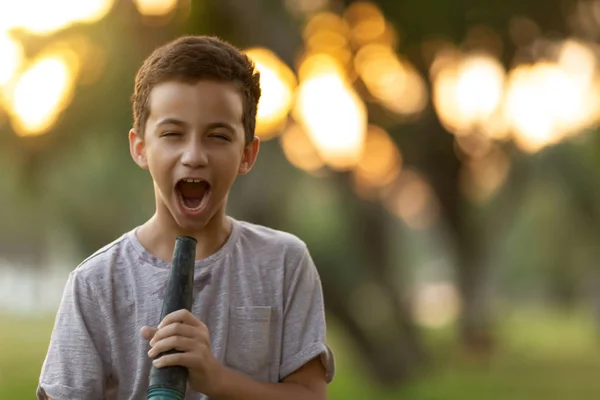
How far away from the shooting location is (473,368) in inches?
527

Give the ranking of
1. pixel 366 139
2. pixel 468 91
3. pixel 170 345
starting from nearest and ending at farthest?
pixel 170 345 → pixel 366 139 → pixel 468 91

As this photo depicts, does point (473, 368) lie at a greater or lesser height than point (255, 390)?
lesser

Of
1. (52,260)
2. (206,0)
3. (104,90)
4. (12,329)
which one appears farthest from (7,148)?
(12,329)

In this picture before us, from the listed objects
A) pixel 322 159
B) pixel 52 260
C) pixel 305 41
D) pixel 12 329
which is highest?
pixel 305 41

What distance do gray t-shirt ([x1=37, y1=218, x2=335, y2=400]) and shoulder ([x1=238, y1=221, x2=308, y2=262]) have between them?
2 cm

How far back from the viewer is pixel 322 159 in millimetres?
10102

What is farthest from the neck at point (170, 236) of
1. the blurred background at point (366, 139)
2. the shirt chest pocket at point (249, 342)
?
the blurred background at point (366, 139)

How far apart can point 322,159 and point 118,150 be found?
7.63ft

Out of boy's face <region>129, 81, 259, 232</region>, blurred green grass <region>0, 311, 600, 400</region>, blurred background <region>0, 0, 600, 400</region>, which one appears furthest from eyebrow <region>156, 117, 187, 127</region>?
blurred green grass <region>0, 311, 600, 400</region>

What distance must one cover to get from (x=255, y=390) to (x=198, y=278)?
21 cm

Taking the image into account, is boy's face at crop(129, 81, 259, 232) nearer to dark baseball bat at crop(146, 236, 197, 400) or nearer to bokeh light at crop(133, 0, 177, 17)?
dark baseball bat at crop(146, 236, 197, 400)

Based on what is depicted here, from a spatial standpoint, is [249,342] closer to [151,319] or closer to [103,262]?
[151,319]

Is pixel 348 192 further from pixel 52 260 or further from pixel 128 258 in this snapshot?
pixel 128 258

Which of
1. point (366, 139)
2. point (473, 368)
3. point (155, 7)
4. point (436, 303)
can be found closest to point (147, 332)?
point (155, 7)
